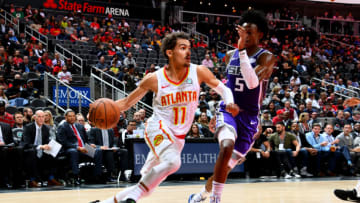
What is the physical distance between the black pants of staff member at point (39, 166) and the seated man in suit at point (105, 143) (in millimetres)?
1125

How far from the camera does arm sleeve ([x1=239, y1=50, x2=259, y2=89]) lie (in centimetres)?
547

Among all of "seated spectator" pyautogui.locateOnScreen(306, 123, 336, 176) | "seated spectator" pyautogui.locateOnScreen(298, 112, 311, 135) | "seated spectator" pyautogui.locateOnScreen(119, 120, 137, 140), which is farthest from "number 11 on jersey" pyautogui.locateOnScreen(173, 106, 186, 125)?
"seated spectator" pyautogui.locateOnScreen(298, 112, 311, 135)

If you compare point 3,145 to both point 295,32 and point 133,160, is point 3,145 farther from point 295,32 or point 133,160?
point 295,32

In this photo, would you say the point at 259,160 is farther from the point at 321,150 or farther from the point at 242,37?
the point at 242,37

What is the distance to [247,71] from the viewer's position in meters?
5.48

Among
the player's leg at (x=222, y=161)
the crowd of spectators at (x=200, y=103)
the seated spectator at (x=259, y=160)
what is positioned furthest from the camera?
the seated spectator at (x=259, y=160)

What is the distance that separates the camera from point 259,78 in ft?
19.0

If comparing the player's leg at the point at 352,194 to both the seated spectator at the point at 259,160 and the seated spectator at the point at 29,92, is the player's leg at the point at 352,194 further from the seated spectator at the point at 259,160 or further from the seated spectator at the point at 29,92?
the seated spectator at the point at 29,92

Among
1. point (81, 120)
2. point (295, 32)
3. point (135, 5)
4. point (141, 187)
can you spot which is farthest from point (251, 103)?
point (295, 32)

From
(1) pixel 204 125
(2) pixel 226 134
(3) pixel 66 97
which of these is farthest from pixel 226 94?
(3) pixel 66 97

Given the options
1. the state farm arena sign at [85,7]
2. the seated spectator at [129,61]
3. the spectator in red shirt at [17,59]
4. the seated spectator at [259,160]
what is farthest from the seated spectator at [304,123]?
the state farm arena sign at [85,7]

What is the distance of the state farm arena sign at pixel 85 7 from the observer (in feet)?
81.5

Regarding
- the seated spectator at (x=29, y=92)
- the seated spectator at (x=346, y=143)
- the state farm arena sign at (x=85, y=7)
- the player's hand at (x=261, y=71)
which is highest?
the state farm arena sign at (x=85, y=7)

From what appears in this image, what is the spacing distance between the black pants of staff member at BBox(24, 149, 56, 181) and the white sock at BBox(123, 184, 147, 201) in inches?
242
